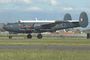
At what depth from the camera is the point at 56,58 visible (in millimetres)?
26438

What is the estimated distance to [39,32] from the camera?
3413 inches

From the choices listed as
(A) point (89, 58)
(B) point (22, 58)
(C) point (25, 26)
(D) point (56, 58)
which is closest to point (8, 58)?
(B) point (22, 58)

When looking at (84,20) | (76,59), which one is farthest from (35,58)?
(84,20)

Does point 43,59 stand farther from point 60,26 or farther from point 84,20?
point 84,20

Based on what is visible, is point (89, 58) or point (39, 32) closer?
point (89, 58)

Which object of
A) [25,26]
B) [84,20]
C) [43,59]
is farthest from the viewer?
[84,20]

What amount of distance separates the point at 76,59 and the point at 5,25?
63117mm

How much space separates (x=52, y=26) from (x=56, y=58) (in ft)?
207

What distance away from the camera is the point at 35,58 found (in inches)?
1040

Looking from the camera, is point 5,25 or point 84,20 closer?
point 5,25

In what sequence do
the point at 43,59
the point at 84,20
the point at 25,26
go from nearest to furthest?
1. the point at 43,59
2. the point at 25,26
3. the point at 84,20

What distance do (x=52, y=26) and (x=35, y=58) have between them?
63128 millimetres

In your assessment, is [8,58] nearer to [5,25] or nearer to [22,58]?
[22,58]

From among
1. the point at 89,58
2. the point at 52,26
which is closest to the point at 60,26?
the point at 52,26
